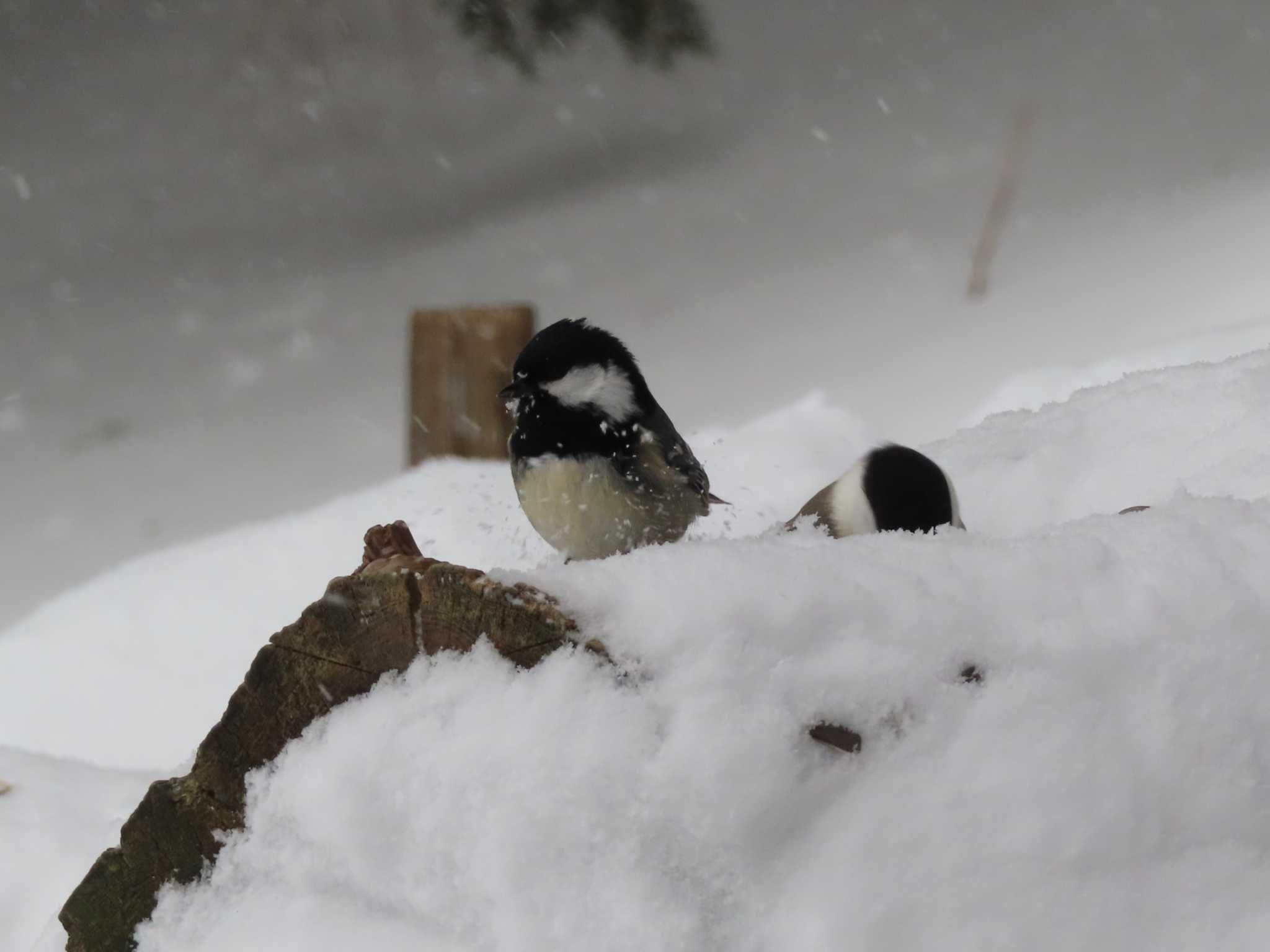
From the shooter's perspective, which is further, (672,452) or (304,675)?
(672,452)

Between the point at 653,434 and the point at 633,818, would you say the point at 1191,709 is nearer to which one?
the point at 633,818

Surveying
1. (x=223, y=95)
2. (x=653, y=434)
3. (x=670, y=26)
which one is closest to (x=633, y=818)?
(x=653, y=434)

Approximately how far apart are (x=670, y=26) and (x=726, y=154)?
1623mm

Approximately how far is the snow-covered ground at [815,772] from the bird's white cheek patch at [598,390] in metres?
0.54

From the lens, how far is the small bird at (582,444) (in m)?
1.76

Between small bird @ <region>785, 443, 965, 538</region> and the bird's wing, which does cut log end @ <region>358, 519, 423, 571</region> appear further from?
small bird @ <region>785, 443, 965, 538</region>

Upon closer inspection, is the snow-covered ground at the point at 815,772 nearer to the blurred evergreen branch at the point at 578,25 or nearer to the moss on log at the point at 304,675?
the moss on log at the point at 304,675

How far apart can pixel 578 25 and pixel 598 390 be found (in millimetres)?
4622

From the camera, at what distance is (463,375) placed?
3.57 meters

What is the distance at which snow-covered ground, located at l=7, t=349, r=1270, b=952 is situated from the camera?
103 cm

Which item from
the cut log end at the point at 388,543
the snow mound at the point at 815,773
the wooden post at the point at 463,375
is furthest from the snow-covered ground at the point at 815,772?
the wooden post at the point at 463,375

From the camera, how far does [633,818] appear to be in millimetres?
1035

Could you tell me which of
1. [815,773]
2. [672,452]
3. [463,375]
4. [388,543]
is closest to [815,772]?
[815,773]

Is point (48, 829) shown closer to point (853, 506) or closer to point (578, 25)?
point (853, 506)
